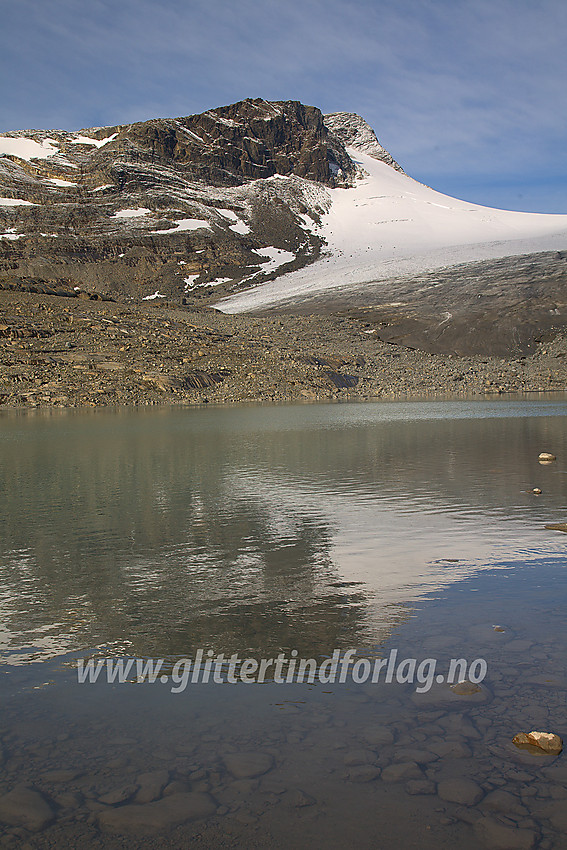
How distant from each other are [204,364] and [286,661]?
4532cm

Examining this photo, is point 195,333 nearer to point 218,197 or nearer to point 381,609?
point 381,609

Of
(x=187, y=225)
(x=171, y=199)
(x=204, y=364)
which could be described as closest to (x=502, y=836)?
(x=204, y=364)

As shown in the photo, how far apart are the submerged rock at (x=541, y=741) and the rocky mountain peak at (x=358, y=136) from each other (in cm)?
20121

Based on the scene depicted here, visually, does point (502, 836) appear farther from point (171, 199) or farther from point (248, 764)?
point (171, 199)

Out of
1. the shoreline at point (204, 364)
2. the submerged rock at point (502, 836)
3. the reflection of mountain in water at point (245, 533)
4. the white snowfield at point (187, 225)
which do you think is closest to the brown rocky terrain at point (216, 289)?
the shoreline at point (204, 364)

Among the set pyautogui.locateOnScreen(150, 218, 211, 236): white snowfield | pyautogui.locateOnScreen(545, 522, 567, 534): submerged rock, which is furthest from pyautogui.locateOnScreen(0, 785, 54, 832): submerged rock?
pyautogui.locateOnScreen(150, 218, 211, 236): white snowfield

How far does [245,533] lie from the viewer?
9.68m

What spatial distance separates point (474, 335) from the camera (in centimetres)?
6425

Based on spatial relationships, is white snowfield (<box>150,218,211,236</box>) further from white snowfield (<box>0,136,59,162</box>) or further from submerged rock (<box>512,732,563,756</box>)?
submerged rock (<box>512,732,563,756</box>)

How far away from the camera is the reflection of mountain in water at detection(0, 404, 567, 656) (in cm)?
602

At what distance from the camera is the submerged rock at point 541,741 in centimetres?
378

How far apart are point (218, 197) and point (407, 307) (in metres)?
79.4

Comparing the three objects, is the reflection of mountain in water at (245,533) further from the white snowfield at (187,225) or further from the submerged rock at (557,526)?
the white snowfield at (187,225)

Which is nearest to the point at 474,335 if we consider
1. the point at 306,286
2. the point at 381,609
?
the point at 306,286
